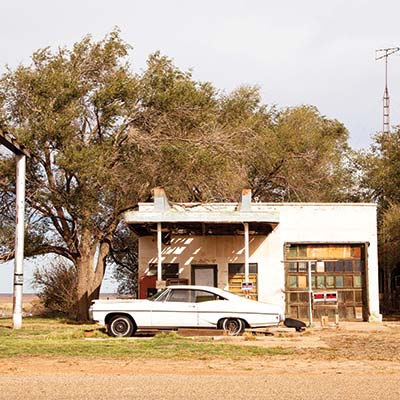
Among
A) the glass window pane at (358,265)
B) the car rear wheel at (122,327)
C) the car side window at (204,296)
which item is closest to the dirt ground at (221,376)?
the car side window at (204,296)

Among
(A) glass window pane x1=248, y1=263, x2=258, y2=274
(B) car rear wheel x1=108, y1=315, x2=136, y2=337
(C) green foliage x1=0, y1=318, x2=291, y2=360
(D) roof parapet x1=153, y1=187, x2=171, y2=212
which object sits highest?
(D) roof parapet x1=153, y1=187, x2=171, y2=212

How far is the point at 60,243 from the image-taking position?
3319cm

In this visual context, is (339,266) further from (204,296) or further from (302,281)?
(204,296)

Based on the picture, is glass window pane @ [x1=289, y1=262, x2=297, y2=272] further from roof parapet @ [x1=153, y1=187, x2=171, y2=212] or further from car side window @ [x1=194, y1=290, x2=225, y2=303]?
A: car side window @ [x1=194, y1=290, x2=225, y2=303]

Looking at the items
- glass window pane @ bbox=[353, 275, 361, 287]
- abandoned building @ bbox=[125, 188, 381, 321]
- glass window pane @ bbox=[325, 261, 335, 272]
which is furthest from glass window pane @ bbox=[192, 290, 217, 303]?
glass window pane @ bbox=[353, 275, 361, 287]

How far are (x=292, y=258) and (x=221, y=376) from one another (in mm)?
16422

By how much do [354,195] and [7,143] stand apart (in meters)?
26.8

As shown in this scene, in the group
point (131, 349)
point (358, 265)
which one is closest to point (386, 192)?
point (358, 265)

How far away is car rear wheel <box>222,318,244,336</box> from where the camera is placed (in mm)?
21406

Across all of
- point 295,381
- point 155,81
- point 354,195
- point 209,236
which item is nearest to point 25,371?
point 295,381

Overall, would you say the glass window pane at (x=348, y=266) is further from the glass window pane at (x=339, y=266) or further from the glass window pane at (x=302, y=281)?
the glass window pane at (x=302, y=281)

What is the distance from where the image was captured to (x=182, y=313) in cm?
2139

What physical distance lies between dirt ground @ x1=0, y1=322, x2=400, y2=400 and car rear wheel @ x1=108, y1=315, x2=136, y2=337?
4428 mm

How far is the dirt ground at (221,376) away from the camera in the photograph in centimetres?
1157
